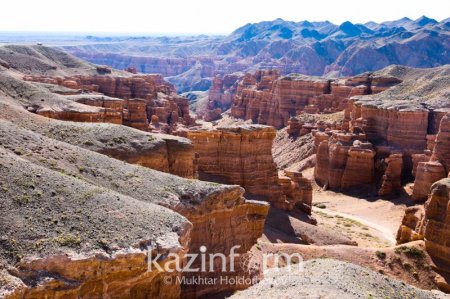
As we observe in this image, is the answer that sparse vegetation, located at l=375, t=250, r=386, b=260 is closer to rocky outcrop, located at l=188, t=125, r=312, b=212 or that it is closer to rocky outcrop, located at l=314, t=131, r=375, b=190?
rocky outcrop, located at l=188, t=125, r=312, b=212

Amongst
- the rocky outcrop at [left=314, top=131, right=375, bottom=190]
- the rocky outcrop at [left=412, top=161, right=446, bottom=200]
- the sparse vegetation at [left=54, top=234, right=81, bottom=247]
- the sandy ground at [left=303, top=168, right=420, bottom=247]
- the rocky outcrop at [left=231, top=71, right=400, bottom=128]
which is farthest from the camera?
the rocky outcrop at [left=231, top=71, right=400, bottom=128]

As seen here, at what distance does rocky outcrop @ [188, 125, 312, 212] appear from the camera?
35562 mm

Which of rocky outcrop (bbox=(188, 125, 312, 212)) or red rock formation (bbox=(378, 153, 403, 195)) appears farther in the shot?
red rock formation (bbox=(378, 153, 403, 195))

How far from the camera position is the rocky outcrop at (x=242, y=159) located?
117 feet

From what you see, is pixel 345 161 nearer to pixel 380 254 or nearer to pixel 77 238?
pixel 380 254

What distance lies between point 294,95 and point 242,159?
2042 inches

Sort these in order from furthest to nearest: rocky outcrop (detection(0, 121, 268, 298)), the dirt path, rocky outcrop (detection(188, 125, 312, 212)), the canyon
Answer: the dirt path, rocky outcrop (detection(188, 125, 312, 212)), rocky outcrop (detection(0, 121, 268, 298)), the canyon

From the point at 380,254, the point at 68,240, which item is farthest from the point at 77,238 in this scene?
the point at 380,254

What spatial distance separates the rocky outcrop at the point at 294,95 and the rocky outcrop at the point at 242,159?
40778 millimetres

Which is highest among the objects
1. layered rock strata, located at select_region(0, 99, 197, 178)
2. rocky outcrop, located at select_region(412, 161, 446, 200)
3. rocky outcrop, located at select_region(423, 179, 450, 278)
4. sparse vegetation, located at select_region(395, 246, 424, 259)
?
layered rock strata, located at select_region(0, 99, 197, 178)

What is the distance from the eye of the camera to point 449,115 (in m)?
48.9

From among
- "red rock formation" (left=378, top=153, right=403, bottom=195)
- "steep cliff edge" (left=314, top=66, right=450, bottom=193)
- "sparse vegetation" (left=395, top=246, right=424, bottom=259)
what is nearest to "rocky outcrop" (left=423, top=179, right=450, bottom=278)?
"sparse vegetation" (left=395, top=246, right=424, bottom=259)

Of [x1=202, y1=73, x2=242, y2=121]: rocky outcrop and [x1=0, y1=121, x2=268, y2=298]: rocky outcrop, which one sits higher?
[x1=0, y1=121, x2=268, y2=298]: rocky outcrop

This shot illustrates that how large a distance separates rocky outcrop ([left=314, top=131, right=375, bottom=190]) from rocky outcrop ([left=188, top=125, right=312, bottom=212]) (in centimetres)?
1972
